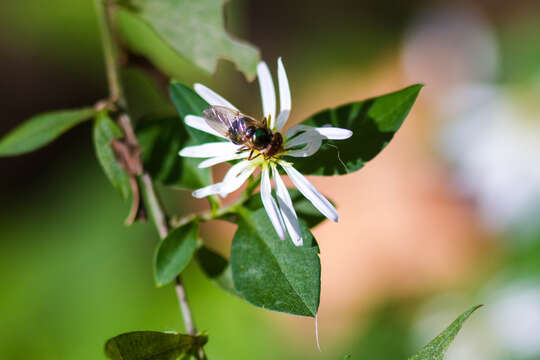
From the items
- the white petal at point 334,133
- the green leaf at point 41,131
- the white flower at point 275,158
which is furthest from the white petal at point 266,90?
the green leaf at point 41,131

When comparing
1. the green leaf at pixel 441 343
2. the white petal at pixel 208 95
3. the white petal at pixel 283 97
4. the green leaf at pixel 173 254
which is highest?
the white petal at pixel 208 95

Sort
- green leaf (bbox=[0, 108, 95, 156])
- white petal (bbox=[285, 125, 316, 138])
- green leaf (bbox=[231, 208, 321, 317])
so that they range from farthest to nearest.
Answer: green leaf (bbox=[0, 108, 95, 156])
white petal (bbox=[285, 125, 316, 138])
green leaf (bbox=[231, 208, 321, 317])

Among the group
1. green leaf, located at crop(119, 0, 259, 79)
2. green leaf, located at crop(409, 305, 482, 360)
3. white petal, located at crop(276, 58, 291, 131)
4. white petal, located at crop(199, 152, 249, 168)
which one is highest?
green leaf, located at crop(119, 0, 259, 79)

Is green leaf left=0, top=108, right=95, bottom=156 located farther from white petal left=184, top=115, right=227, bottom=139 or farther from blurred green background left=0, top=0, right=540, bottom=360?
blurred green background left=0, top=0, right=540, bottom=360

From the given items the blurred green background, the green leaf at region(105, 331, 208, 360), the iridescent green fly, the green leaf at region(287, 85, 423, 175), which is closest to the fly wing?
the iridescent green fly

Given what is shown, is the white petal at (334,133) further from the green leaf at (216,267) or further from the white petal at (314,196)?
the green leaf at (216,267)

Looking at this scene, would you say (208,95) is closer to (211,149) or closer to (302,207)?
(211,149)

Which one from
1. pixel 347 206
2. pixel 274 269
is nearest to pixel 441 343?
pixel 274 269
